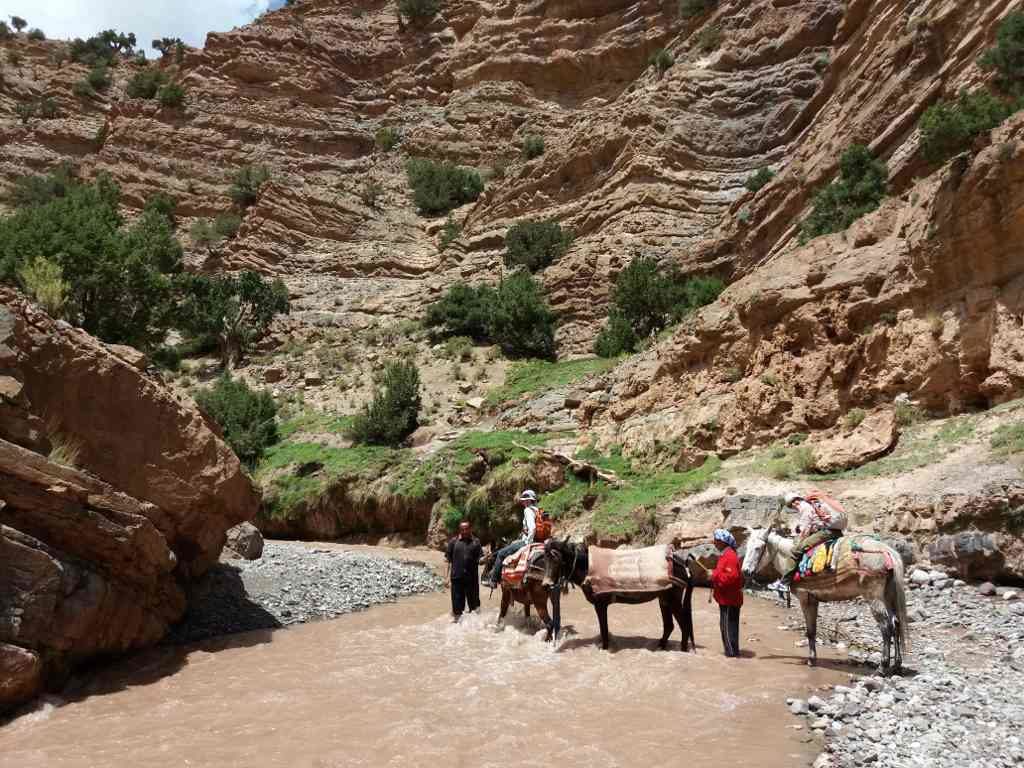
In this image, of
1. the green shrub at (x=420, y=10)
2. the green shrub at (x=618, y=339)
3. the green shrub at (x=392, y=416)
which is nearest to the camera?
the green shrub at (x=392, y=416)

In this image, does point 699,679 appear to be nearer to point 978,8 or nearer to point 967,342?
point 967,342

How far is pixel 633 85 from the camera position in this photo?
5012 centimetres

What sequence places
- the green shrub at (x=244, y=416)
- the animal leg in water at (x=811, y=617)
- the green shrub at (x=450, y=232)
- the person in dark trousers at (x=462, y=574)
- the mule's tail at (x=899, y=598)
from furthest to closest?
the green shrub at (x=450, y=232)
the green shrub at (x=244, y=416)
the person in dark trousers at (x=462, y=574)
the animal leg in water at (x=811, y=617)
the mule's tail at (x=899, y=598)

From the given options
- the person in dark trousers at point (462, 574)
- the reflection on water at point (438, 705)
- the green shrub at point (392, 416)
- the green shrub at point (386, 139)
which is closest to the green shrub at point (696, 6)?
the green shrub at point (386, 139)

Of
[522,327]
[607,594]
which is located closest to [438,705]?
[607,594]

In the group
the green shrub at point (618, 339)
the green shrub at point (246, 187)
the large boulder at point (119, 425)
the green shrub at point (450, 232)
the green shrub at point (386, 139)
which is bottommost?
the large boulder at point (119, 425)

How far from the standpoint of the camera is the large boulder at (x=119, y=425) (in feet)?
27.2

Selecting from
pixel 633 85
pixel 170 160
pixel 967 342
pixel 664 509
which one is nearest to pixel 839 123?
pixel 967 342

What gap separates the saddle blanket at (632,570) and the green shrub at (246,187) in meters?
48.2

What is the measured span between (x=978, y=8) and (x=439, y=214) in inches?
1405

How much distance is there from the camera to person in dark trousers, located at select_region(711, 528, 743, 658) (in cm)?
829

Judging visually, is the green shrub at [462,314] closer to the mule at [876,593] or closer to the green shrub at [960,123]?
the green shrub at [960,123]

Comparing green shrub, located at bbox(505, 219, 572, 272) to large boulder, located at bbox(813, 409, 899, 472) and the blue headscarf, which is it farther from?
the blue headscarf

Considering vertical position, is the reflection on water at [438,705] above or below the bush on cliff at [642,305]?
below
